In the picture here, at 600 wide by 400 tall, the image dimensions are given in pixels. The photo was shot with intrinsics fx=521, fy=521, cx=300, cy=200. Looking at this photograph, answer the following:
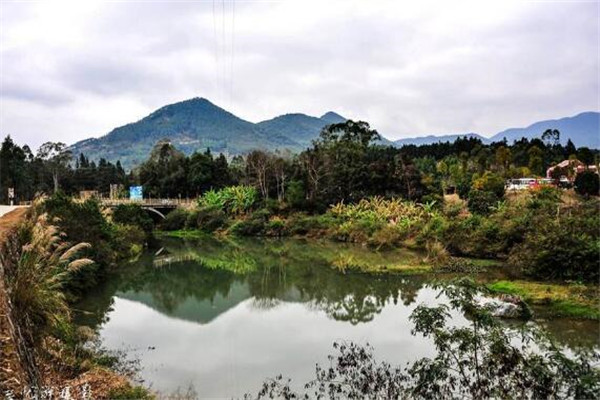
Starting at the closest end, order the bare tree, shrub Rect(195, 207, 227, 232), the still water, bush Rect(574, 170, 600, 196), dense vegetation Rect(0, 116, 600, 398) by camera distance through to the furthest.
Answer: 1. dense vegetation Rect(0, 116, 600, 398)
2. the still water
3. bush Rect(574, 170, 600, 196)
4. shrub Rect(195, 207, 227, 232)
5. the bare tree

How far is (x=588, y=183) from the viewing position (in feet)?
101

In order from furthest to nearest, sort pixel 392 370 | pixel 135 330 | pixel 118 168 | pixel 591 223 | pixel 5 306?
1. pixel 118 168
2. pixel 591 223
3. pixel 135 330
4. pixel 392 370
5. pixel 5 306

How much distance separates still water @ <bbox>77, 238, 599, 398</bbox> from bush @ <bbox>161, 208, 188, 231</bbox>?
57.5 ft

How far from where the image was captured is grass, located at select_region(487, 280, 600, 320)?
1214 centimetres

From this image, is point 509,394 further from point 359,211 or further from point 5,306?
point 359,211

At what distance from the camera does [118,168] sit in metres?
66.8

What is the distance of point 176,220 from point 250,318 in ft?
97.2

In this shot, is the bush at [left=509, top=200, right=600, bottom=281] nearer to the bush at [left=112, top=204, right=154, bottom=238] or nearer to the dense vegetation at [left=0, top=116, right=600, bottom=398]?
the dense vegetation at [left=0, top=116, right=600, bottom=398]

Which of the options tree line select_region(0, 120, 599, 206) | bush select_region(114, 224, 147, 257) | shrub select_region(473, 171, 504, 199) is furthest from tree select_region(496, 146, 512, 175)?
bush select_region(114, 224, 147, 257)

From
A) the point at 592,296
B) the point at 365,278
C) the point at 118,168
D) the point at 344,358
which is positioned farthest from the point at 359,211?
the point at 118,168

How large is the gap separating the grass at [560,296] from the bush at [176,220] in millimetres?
30228

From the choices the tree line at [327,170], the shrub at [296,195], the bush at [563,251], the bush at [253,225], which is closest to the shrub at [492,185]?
the tree line at [327,170]

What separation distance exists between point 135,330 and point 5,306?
6509mm

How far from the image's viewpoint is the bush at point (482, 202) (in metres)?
30.0
